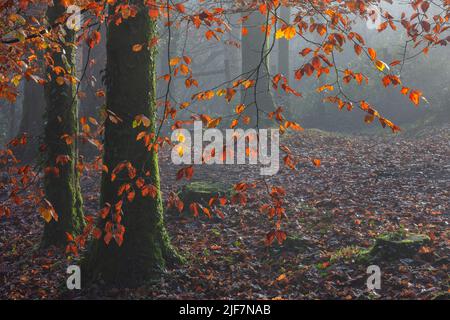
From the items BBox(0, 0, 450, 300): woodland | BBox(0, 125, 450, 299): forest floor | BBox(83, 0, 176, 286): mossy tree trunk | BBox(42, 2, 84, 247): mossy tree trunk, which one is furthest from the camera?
BBox(42, 2, 84, 247): mossy tree trunk

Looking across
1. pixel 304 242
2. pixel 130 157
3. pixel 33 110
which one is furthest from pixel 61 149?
pixel 33 110

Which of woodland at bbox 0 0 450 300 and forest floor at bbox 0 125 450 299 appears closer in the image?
woodland at bbox 0 0 450 300

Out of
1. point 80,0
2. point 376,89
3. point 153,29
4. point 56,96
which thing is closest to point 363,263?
point 153,29

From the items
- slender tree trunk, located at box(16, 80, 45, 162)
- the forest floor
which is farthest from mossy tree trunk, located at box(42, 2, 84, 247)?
slender tree trunk, located at box(16, 80, 45, 162)

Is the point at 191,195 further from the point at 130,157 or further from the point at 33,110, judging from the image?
the point at 33,110

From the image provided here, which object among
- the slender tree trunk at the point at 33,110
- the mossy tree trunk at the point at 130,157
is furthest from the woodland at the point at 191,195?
the slender tree trunk at the point at 33,110

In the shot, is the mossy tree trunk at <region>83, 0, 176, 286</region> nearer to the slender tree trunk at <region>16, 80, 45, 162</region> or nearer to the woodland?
the woodland

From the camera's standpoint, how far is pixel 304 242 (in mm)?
8117

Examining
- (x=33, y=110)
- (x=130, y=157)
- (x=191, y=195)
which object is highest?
(x=33, y=110)

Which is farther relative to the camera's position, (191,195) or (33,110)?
(33,110)

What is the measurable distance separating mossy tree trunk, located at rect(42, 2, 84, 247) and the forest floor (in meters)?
0.46

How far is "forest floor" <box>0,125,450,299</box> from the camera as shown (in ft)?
22.2

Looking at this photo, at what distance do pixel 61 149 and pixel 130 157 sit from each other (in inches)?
77.4
